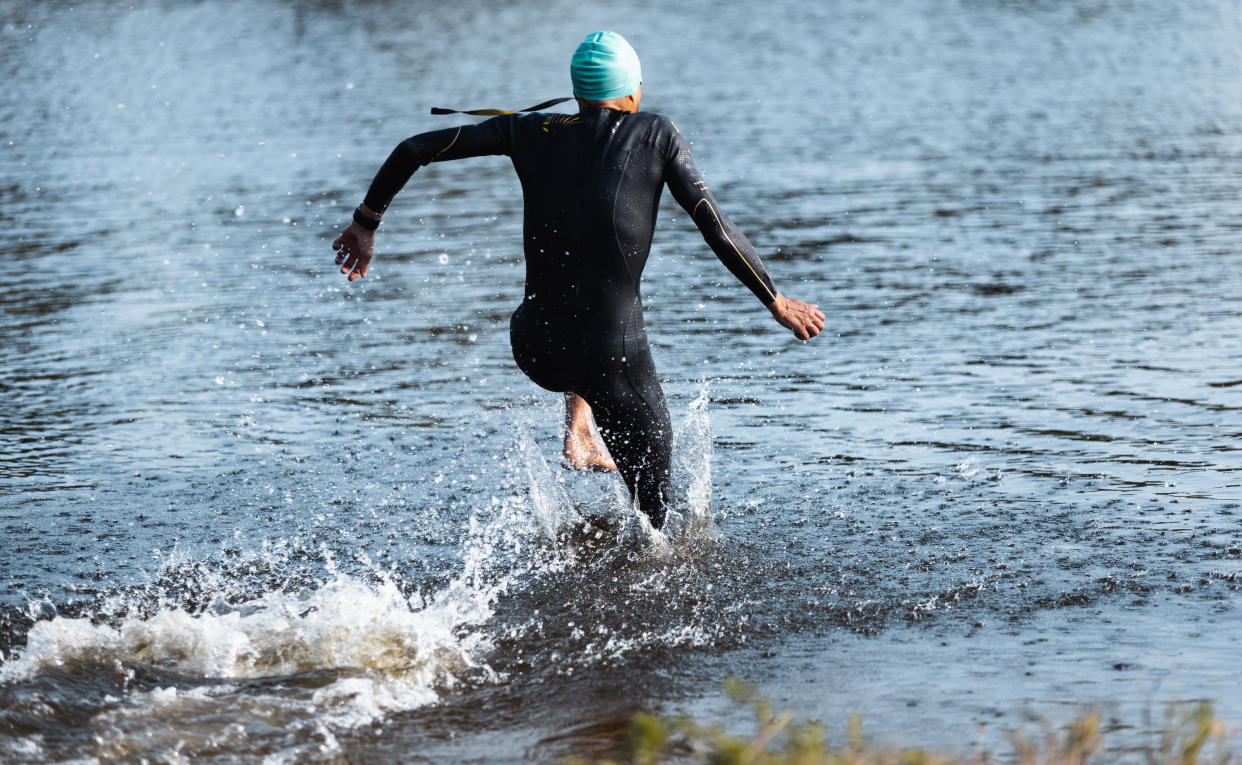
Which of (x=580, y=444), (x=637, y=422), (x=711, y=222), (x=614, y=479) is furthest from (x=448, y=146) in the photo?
(x=614, y=479)

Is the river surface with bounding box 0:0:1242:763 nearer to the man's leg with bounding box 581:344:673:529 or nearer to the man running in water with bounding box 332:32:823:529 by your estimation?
the man's leg with bounding box 581:344:673:529

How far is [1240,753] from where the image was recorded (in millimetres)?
4652

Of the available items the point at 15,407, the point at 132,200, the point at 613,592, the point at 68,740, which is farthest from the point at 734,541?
the point at 132,200

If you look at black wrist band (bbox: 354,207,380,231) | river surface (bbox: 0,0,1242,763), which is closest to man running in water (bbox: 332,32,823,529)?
black wrist band (bbox: 354,207,380,231)

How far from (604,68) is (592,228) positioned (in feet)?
2.22

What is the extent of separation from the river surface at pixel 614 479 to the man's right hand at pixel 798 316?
1.13 metres

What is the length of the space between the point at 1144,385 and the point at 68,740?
6916 mm

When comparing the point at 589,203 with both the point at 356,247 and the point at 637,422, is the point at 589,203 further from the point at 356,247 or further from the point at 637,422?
the point at 356,247

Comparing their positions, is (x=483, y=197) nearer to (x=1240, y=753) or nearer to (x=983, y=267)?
(x=983, y=267)

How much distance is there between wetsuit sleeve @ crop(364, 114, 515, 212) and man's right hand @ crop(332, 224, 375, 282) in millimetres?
256

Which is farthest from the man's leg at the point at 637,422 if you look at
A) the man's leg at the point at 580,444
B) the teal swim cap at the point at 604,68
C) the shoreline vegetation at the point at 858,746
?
the shoreline vegetation at the point at 858,746

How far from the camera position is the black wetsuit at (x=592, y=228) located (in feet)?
19.7

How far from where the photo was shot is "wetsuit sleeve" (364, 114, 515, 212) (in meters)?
6.07

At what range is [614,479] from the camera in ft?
26.1
